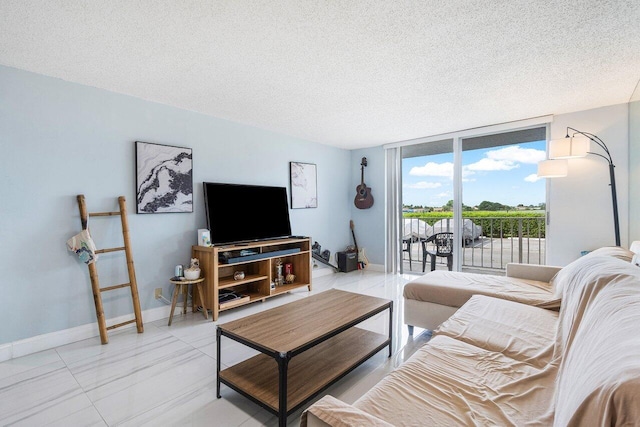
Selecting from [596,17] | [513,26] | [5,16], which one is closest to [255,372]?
[5,16]

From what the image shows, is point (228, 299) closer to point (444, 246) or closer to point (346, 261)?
point (346, 261)

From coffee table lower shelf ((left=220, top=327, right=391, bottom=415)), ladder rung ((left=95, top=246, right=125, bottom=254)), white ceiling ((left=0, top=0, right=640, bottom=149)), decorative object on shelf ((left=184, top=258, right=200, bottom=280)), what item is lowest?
coffee table lower shelf ((left=220, top=327, right=391, bottom=415))

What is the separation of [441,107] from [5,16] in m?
3.56

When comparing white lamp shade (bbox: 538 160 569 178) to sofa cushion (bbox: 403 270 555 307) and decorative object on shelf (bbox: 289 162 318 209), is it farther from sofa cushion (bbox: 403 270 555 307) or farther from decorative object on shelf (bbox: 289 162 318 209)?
decorative object on shelf (bbox: 289 162 318 209)

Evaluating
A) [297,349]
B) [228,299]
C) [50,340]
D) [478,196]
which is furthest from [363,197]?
[50,340]

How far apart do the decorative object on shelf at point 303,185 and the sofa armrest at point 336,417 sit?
3.63 m

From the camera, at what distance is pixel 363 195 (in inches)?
208

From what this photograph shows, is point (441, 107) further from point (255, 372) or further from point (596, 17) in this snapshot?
point (255, 372)

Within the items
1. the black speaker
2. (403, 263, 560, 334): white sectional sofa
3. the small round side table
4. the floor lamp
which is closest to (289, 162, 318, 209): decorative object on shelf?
the black speaker

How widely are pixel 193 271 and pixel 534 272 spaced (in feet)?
10.9

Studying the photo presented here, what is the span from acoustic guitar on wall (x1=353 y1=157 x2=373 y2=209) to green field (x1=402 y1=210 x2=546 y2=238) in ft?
3.71

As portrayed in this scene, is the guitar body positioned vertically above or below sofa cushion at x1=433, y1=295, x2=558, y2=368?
above

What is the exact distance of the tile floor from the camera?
1607 mm

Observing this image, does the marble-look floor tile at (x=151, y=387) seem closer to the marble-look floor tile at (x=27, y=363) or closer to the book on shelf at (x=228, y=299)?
the marble-look floor tile at (x=27, y=363)
